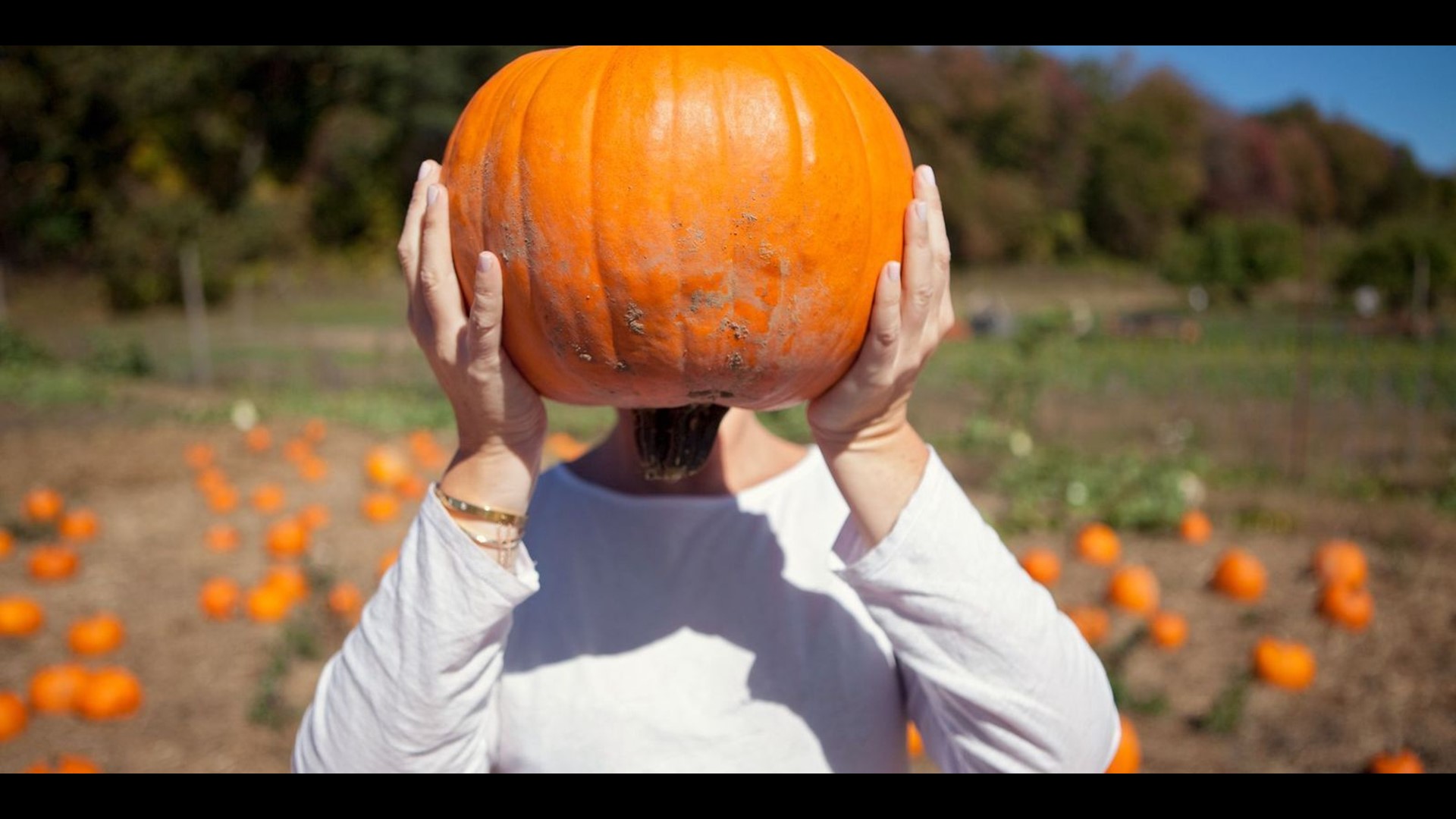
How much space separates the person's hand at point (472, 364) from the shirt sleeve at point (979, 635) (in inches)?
19.9

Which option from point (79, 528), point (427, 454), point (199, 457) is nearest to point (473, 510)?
point (79, 528)

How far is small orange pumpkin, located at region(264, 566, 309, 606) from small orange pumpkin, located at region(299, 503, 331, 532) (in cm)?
79

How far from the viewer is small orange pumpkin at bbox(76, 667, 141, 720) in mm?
4223

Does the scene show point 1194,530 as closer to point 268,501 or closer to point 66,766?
point 66,766

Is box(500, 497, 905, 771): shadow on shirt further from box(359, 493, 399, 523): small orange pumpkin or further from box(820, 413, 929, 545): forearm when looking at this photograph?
box(359, 493, 399, 523): small orange pumpkin

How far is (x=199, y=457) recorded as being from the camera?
336 inches

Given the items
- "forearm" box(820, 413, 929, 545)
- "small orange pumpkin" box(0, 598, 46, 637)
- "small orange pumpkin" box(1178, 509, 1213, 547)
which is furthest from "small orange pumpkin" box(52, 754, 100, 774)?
"small orange pumpkin" box(1178, 509, 1213, 547)

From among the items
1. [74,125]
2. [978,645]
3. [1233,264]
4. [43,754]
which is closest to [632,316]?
[978,645]

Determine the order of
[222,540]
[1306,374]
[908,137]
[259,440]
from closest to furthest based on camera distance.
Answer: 1. [222,540]
2. [1306,374]
3. [259,440]
4. [908,137]

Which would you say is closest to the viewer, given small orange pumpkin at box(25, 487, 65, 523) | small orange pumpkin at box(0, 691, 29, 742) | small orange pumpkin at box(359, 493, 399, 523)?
small orange pumpkin at box(0, 691, 29, 742)

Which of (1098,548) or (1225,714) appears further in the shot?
(1098,548)

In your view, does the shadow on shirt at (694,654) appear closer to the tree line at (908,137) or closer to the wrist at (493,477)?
the wrist at (493,477)

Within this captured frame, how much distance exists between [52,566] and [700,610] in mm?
5836
